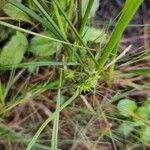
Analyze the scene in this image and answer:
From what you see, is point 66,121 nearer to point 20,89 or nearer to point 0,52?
point 20,89

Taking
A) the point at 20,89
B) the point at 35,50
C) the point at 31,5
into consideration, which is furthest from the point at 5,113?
the point at 31,5

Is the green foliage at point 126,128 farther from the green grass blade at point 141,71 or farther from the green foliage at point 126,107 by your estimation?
the green grass blade at point 141,71

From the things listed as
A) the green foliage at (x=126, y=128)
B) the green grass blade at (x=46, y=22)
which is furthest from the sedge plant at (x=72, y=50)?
the green foliage at (x=126, y=128)

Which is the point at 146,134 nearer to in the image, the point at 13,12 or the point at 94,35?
the point at 94,35

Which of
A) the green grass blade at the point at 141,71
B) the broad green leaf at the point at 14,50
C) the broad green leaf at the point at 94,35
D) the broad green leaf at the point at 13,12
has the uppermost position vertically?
the broad green leaf at the point at 13,12

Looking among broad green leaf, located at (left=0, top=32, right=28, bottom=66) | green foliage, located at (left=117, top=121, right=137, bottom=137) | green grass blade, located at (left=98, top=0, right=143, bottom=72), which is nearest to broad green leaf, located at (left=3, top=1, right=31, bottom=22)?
broad green leaf, located at (left=0, top=32, right=28, bottom=66)
